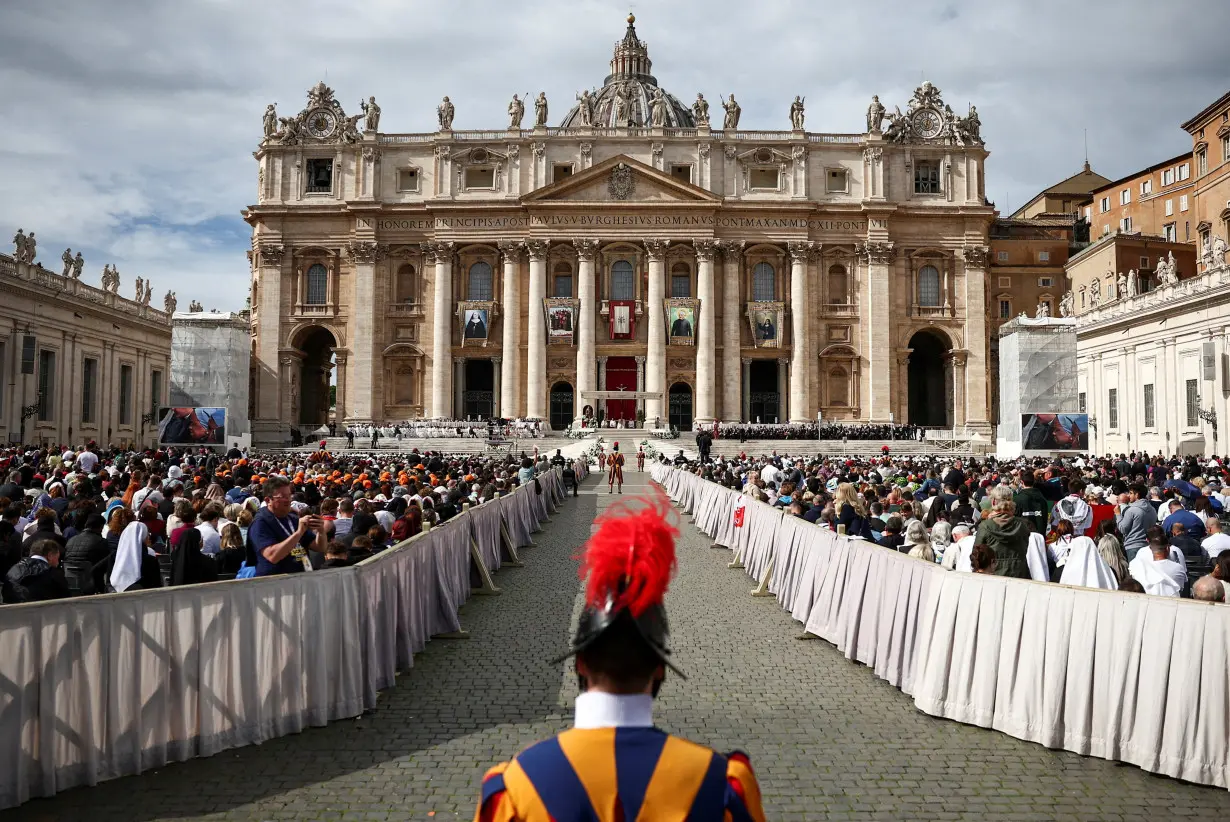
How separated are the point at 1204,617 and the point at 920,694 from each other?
7.74ft

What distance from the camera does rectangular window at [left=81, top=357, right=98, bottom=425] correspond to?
43812mm

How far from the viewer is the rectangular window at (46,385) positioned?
3997cm

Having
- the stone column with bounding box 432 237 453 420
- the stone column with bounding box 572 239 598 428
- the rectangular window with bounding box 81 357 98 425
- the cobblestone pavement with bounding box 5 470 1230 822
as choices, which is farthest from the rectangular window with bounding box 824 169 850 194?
the cobblestone pavement with bounding box 5 470 1230 822

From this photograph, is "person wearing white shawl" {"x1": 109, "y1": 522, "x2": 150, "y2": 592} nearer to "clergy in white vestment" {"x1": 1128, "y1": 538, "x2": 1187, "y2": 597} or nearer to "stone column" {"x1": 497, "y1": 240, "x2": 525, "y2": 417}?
"clergy in white vestment" {"x1": 1128, "y1": 538, "x2": 1187, "y2": 597}

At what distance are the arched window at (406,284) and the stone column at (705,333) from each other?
1902 cm

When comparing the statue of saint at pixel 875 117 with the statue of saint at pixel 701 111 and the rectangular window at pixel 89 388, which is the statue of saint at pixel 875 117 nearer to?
the statue of saint at pixel 701 111

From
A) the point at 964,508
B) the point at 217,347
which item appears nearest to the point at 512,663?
the point at 964,508

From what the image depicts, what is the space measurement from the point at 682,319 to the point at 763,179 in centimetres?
1167

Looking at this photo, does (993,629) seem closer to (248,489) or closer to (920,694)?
(920,694)

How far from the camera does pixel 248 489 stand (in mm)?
14336

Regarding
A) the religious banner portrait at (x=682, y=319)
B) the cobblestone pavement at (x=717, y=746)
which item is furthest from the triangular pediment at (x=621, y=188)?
the cobblestone pavement at (x=717, y=746)

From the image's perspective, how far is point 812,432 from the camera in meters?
50.0

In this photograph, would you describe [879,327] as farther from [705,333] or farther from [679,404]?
[679,404]

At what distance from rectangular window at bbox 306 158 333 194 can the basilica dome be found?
760 inches
